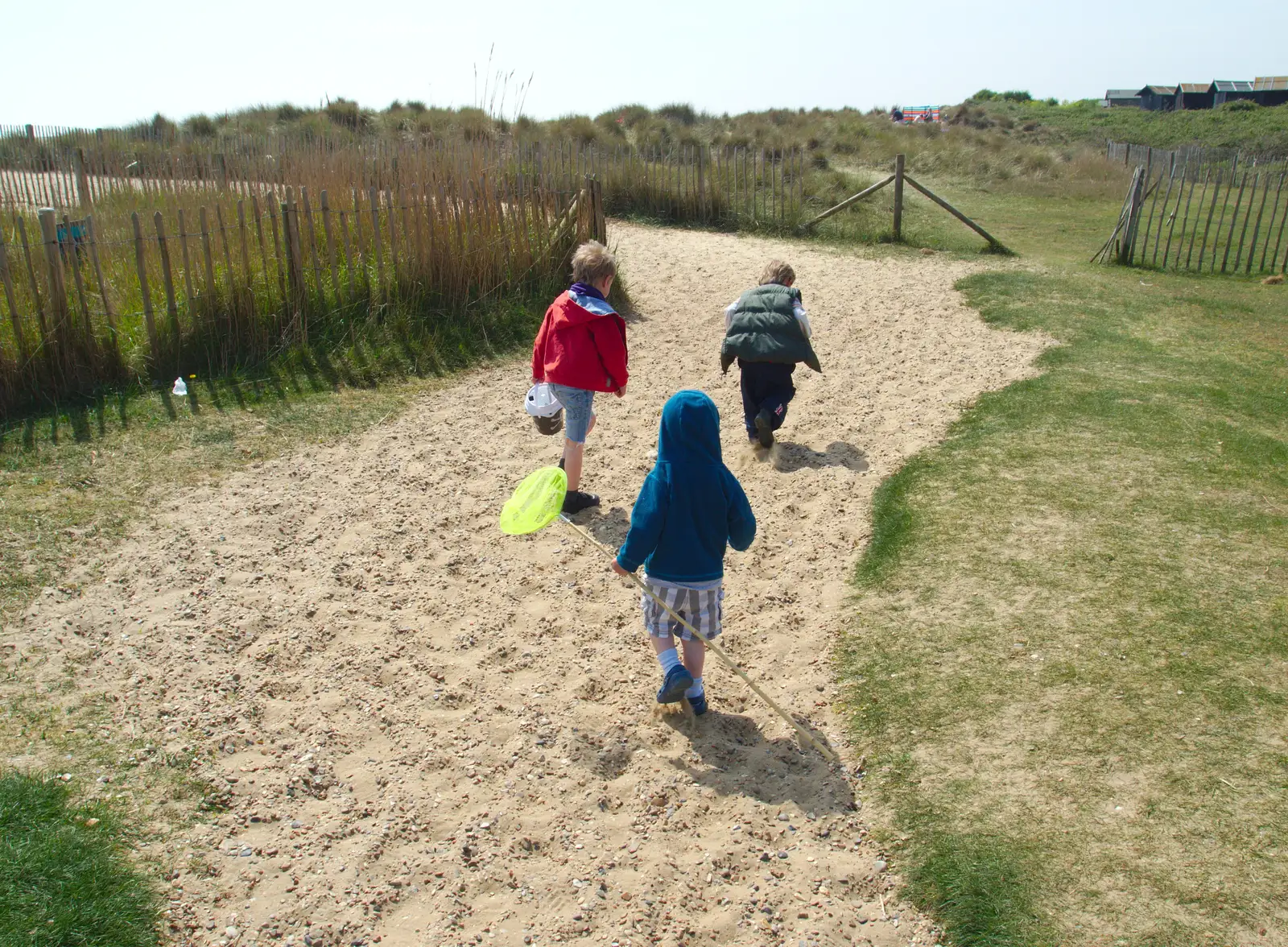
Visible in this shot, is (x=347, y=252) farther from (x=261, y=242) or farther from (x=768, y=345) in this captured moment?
(x=768, y=345)

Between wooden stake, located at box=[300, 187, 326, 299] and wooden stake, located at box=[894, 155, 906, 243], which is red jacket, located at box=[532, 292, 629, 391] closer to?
wooden stake, located at box=[300, 187, 326, 299]

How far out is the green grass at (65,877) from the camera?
302 cm

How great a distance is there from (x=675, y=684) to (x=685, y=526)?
68 centimetres

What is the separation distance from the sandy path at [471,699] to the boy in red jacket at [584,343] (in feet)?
2.78

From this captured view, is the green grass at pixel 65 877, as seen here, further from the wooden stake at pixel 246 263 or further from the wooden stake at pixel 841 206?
the wooden stake at pixel 841 206

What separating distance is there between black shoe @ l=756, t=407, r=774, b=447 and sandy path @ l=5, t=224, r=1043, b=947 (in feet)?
0.51

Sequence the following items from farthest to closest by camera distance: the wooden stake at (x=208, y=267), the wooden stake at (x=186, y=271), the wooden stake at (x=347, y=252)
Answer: the wooden stake at (x=347, y=252) → the wooden stake at (x=208, y=267) → the wooden stake at (x=186, y=271)

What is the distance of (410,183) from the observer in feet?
31.3

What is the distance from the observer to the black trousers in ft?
23.0

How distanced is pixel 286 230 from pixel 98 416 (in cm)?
241

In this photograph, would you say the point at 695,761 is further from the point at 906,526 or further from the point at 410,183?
the point at 410,183

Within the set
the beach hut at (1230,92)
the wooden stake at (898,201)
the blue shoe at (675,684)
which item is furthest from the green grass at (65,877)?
the beach hut at (1230,92)

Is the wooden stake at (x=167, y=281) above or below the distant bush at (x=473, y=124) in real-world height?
below

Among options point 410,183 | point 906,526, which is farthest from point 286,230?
point 906,526
